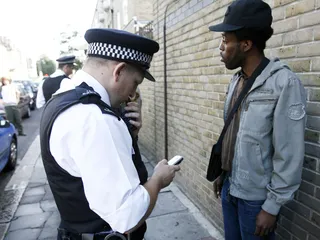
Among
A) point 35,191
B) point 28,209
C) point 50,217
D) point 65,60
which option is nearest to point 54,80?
point 65,60

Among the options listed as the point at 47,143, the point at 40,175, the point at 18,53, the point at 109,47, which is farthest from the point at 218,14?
the point at 18,53

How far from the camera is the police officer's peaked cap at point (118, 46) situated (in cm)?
125

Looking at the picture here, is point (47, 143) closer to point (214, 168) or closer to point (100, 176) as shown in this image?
point (100, 176)

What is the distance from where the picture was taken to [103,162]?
1.03 m

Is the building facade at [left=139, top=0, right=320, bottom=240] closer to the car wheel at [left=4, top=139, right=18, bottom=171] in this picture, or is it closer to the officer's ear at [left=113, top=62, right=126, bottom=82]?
the officer's ear at [left=113, top=62, right=126, bottom=82]

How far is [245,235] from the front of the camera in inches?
72.3

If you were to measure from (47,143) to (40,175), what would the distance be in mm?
4770

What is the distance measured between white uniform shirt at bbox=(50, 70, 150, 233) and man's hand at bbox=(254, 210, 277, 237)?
889 mm

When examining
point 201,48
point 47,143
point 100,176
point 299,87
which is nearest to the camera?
point 100,176

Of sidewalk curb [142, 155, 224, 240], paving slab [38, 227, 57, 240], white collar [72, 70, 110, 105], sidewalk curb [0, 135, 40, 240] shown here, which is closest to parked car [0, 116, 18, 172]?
sidewalk curb [0, 135, 40, 240]

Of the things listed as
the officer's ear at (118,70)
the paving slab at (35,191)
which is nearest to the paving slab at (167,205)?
the paving slab at (35,191)

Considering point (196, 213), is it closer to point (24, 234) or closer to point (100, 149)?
point (24, 234)

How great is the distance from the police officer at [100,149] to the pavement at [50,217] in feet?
6.36

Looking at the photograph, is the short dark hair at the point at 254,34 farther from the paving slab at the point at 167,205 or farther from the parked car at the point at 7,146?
the parked car at the point at 7,146
